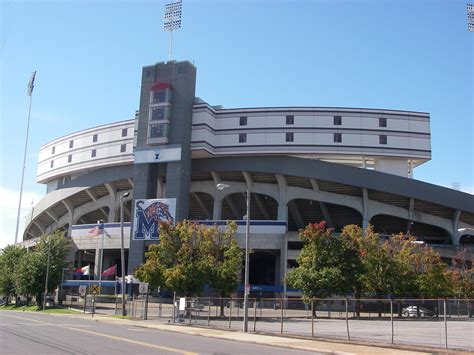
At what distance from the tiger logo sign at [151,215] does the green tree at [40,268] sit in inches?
422

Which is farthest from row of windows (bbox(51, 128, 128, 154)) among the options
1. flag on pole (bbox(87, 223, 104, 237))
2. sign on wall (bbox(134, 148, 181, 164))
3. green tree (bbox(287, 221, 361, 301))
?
green tree (bbox(287, 221, 361, 301))

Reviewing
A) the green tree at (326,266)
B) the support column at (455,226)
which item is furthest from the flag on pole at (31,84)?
the support column at (455,226)

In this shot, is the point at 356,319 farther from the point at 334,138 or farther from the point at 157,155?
the point at 157,155

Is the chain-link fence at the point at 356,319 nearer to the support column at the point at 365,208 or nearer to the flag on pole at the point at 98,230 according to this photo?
the support column at the point at 365,208

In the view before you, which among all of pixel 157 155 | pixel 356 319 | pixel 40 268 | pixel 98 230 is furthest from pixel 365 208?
pixel 40 268

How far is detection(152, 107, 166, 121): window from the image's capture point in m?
78.9

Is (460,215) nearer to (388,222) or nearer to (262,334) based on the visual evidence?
(388,222)

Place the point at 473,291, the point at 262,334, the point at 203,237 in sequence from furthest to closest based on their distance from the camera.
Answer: the point at 473,291
the point at 203,237
the point at 262,334

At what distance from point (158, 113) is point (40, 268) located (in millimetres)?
27987

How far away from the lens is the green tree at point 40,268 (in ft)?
229

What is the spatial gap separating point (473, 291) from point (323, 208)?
2704cm

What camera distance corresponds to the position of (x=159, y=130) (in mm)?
78750

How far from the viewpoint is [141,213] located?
77.4 m

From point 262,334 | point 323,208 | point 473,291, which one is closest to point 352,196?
point 323,208
